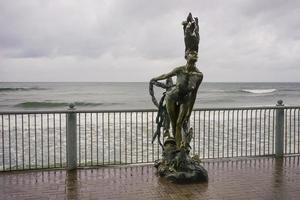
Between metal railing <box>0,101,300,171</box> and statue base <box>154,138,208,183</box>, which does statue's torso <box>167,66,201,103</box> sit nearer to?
statue base <box>154,138,208,183</box>

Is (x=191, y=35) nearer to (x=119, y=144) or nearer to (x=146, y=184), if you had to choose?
(x=146, y=184)

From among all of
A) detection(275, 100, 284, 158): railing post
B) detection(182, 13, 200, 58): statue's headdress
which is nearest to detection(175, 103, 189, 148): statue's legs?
detection(182, 13, 200, 58): statue's headdress

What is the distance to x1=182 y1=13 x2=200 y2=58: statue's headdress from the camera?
645 centimetres

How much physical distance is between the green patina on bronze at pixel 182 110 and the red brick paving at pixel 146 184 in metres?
0.23

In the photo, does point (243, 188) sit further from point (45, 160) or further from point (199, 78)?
point (45, 160)

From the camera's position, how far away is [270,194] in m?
5.91

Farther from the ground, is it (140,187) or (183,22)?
(183,22)

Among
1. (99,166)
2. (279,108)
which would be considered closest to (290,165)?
(279,108)

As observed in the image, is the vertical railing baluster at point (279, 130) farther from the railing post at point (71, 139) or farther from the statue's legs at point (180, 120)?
the railing post at point (71, 139)

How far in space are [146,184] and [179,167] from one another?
665mm

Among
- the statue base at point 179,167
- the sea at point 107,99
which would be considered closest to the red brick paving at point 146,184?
the statue base at point 179,167

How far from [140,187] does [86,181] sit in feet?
3.23

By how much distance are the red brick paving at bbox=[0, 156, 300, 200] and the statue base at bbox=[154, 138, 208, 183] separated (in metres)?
0.14

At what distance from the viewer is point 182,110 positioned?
6781 mm
